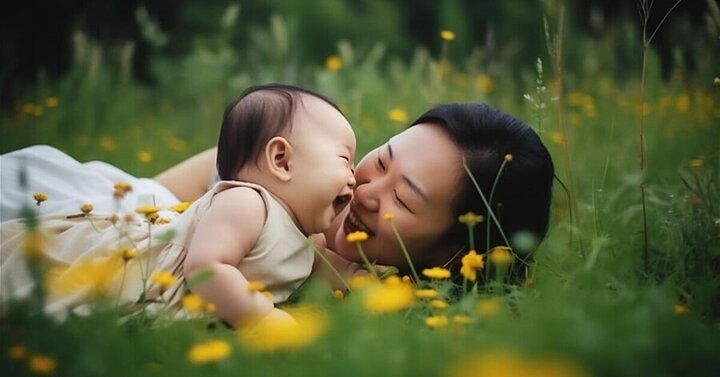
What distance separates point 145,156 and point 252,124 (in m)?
1.77

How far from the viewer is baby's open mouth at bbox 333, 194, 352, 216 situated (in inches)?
80.7

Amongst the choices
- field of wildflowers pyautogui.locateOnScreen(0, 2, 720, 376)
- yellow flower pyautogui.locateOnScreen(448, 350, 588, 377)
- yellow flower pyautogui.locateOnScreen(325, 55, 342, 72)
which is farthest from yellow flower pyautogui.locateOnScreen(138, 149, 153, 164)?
yellow flower pyautogui.locateOnScreen(448, 350, 588, 377)

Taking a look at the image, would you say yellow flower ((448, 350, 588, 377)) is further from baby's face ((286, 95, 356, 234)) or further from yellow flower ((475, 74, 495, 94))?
yellow flower ((475, 74, 495, 94))

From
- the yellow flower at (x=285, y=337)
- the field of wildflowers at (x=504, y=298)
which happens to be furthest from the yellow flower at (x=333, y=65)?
the yellow flower at (x=285, y=337)

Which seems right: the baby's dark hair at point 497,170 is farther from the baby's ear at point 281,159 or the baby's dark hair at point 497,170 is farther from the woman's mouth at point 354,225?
the baby's ear at point 281,159

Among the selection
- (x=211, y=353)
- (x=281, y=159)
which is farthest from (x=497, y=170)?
(x=211, y=353)

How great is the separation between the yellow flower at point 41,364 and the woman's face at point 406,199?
2.96ft

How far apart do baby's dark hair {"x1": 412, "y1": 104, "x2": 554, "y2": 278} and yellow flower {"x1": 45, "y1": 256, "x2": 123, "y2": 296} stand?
86cm

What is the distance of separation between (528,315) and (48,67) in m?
5.05

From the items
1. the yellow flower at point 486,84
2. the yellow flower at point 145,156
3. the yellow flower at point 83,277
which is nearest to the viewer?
the yellow flower at point 83,277

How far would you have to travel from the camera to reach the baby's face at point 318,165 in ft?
6.42

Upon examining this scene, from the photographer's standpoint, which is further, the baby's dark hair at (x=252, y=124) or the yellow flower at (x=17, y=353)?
the baby's dark hair at (x=252, y=124)

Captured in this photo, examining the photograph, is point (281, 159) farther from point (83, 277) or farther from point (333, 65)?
point (333, 65)

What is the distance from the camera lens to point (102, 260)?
6.17ft
